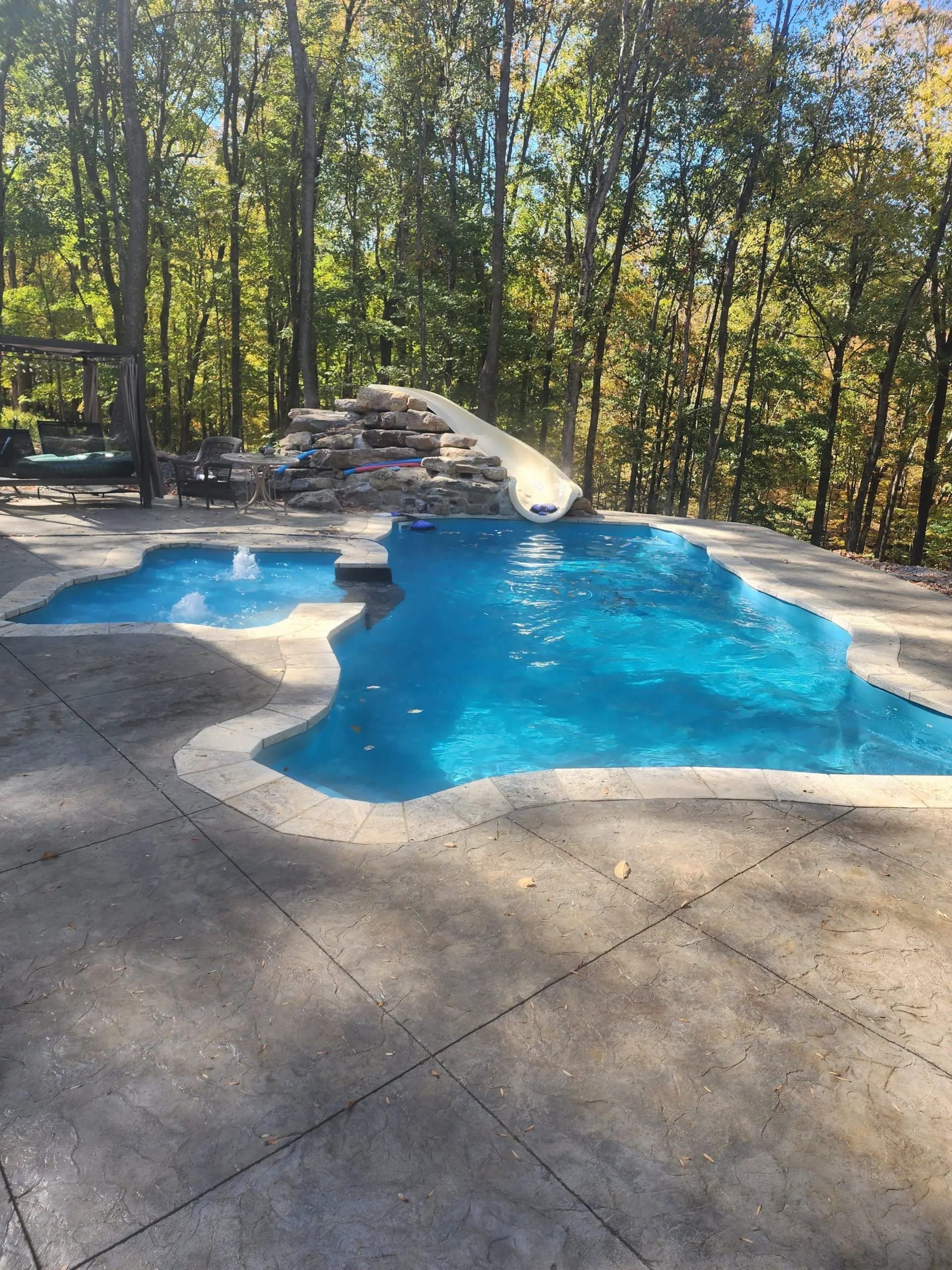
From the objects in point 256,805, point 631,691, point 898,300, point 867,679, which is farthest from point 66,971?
point 898,300

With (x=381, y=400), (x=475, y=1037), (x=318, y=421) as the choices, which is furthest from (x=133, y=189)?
(x=475, y=1037)

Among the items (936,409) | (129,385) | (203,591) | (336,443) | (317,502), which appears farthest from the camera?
(936,409)

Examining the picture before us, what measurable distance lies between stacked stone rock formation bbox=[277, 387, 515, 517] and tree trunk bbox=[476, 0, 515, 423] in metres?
3.02

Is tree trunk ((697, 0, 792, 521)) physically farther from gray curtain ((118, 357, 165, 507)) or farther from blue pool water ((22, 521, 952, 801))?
gray curtain ((118, 357, 165, 507))

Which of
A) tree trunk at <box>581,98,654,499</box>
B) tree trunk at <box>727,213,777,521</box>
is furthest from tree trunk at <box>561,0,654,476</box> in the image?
tree trunk at <box>727,213,777,521</box>

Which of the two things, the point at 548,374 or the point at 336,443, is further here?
the point at 548,374

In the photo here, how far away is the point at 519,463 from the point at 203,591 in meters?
7.99

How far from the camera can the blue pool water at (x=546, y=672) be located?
4.83 meters

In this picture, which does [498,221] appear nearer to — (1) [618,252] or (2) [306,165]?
(1) [618,252]

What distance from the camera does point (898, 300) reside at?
14016 millimetres

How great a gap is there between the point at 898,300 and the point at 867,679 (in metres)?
12.1

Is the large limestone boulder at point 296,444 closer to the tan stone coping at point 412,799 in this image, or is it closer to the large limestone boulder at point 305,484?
the large limestone boulder at point 305,484

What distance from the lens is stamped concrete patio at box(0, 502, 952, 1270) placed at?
1486 mm

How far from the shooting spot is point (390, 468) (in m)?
12.8
